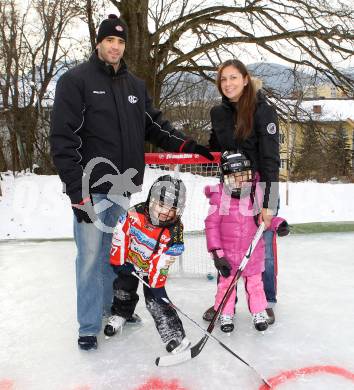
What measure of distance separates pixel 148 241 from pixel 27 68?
38.6 feet

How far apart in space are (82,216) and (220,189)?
0.71 metres

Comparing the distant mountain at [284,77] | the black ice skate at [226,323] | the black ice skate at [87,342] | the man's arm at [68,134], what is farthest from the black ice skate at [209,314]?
the distant mountain at [284,77]

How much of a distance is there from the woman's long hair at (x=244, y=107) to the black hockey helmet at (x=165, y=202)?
46 cm

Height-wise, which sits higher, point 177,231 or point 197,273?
point 177,231

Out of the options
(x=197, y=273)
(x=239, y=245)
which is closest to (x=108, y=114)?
(x=239, y=245)

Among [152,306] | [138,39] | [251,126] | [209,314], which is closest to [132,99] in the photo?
[251,126]

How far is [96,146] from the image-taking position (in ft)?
6.48

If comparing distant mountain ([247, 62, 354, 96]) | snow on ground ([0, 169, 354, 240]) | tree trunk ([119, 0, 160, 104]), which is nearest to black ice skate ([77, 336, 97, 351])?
snow on ground ([0, 169, 354, 240])

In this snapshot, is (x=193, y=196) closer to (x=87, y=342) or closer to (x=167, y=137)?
(x=167, y=137)

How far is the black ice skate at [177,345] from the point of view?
1919 millimetres

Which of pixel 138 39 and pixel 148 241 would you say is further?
pixel 138 39

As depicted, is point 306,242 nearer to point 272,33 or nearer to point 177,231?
point 177,231

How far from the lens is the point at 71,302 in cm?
261

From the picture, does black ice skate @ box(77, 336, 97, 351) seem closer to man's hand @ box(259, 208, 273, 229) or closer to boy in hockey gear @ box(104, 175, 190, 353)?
boy in hockey gear @ box(104, 175, 190, 353)
